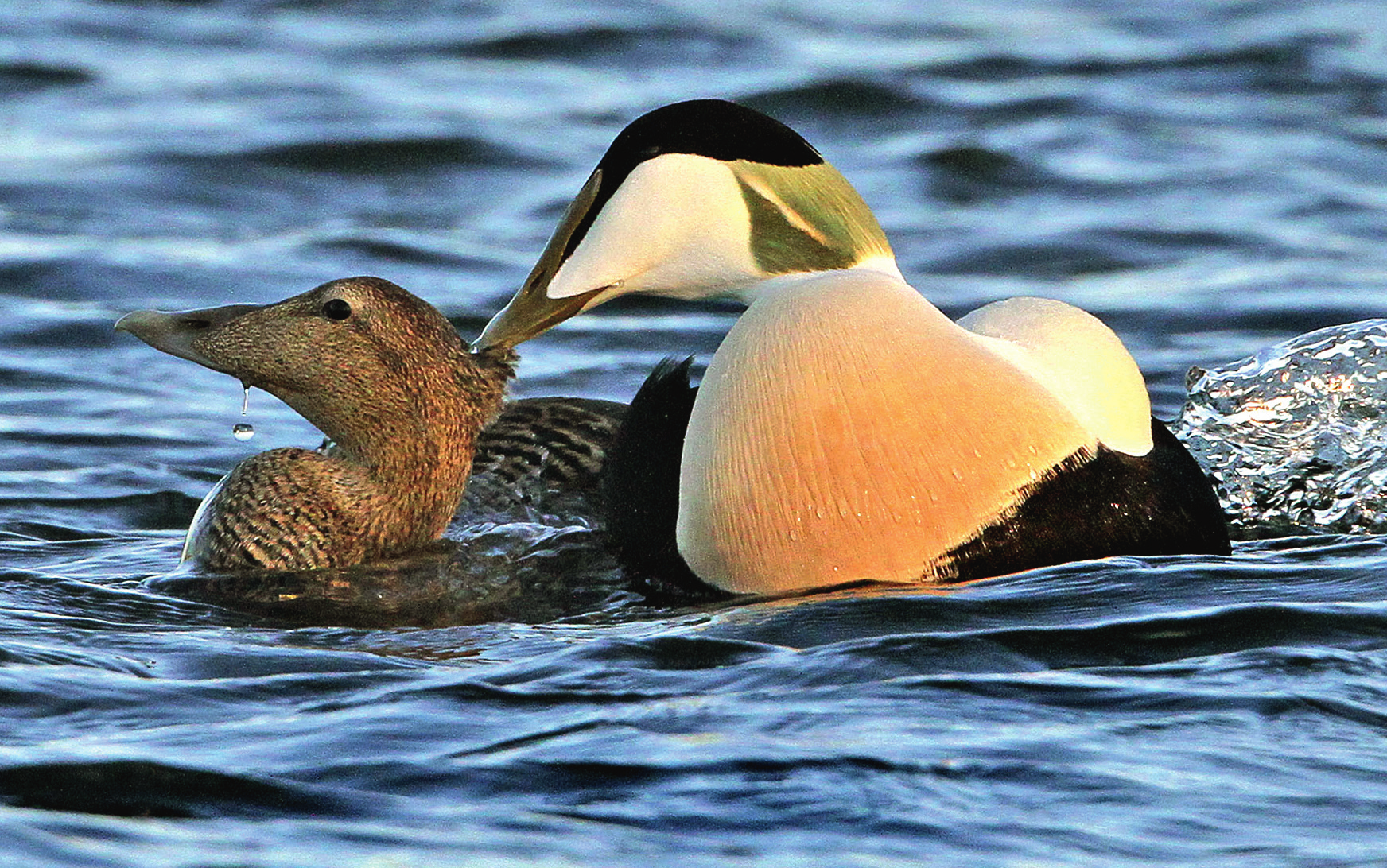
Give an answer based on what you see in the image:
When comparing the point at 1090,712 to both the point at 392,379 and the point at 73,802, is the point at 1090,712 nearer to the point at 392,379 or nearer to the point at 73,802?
the point at 73,802

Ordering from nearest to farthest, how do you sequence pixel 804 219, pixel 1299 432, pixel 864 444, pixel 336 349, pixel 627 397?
pixel 864 444 → pixel 804 219 → pixel 336 349 → pixel 1299 432 → pixel 627 397

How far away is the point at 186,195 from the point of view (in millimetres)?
9422

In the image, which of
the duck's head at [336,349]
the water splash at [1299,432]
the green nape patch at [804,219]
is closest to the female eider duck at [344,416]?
the duck's head at [336,349]

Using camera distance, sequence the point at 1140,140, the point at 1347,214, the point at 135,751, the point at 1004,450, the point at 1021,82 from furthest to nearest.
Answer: the point at 1021,82 < the point at 1140,140 < the point at 1347,214 < the point at 1004,450 < the point at 135,751

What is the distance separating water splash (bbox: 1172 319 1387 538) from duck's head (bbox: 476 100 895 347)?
1360 millimetres

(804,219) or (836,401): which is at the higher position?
(804,219)

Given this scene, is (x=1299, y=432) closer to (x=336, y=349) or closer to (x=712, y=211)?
(x=712, y=211)

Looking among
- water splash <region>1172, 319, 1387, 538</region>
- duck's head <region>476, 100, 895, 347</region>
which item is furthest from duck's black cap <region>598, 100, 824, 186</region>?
water splash <region>1172, 319, 1387, 538</region>

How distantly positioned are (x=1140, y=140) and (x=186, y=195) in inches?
168

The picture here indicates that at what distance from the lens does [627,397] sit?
7164mm

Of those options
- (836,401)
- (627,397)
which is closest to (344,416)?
(836,401)

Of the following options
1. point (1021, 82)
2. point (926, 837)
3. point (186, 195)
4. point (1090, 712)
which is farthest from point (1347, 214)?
point (926, 837)

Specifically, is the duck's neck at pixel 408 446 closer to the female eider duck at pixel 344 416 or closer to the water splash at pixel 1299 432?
Result: the female eider duck at pixel 344 416

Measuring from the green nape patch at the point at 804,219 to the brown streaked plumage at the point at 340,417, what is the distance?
837 millimetres
